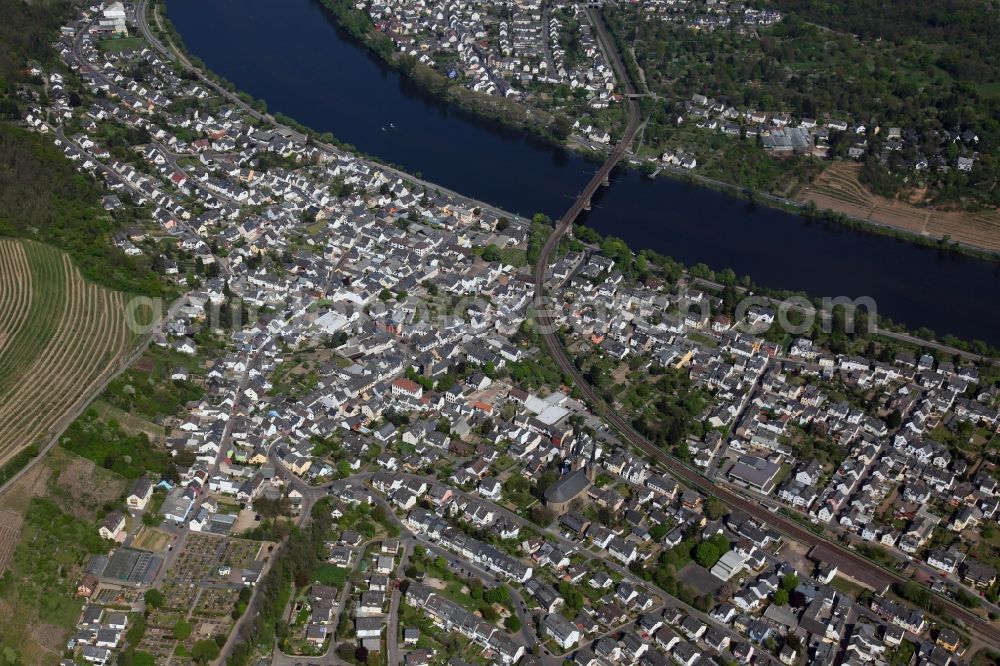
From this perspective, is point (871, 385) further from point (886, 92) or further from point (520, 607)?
point (886, 92)

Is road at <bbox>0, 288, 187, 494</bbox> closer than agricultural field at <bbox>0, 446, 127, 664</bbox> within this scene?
No

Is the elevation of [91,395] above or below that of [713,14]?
below

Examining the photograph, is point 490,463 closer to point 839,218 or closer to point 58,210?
point 58,210

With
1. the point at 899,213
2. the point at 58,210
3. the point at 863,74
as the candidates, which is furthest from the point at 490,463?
the point at 863,74

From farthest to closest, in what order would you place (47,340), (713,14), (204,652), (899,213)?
(713,14) < (899,213) < (47,340) < (204,652)

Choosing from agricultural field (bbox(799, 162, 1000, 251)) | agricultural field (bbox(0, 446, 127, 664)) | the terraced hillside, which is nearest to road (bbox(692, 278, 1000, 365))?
agricultural field (bbox(799, 162, 1000, 251))

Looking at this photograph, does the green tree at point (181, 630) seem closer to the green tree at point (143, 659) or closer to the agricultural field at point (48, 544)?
the green tree at point (143, 659)

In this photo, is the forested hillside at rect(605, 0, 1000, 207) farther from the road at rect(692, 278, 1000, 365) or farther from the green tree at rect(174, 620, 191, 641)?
the green tree at rect(174, 620, 191, 641)

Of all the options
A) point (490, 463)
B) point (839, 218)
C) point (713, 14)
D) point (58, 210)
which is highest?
point (713, 14)
